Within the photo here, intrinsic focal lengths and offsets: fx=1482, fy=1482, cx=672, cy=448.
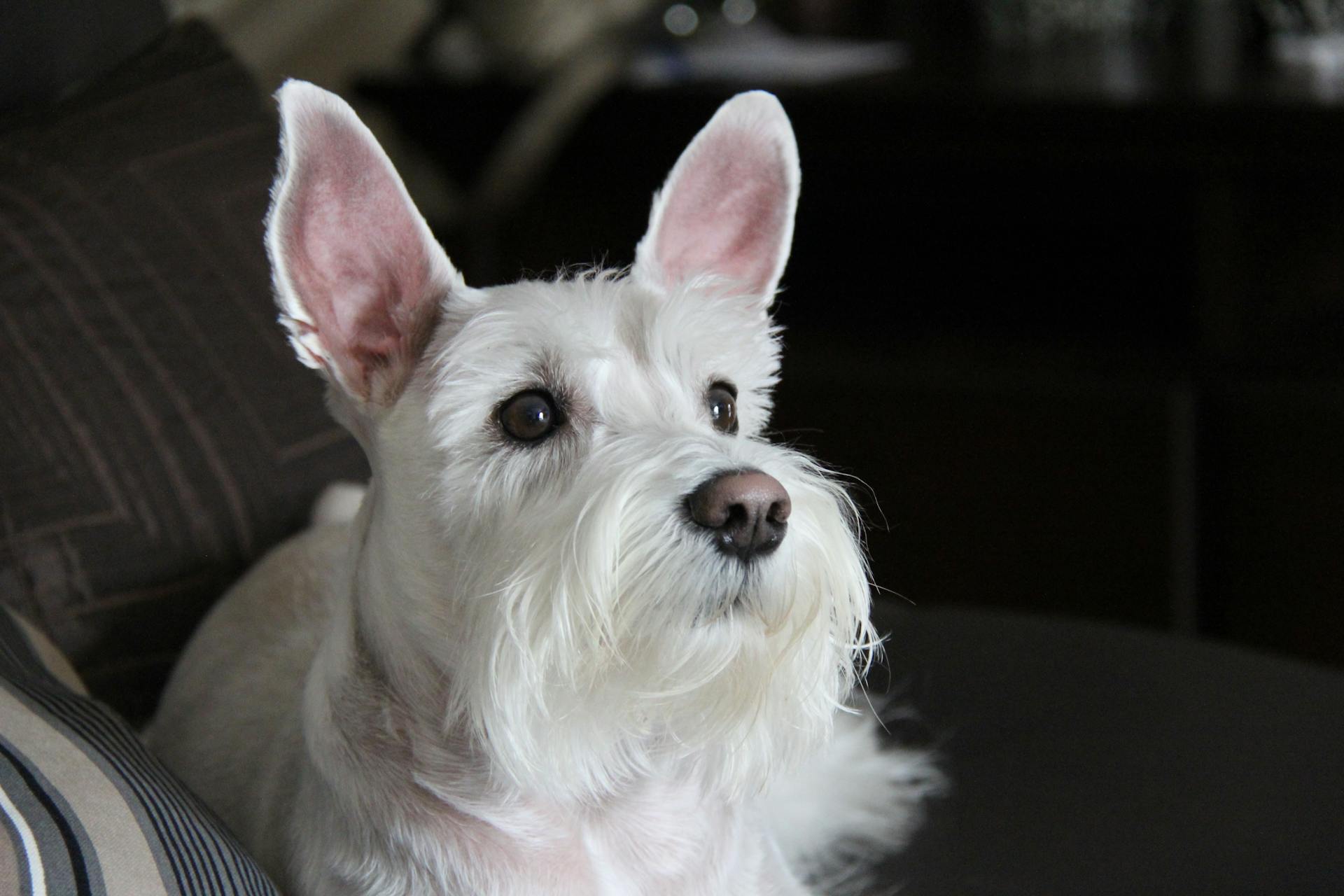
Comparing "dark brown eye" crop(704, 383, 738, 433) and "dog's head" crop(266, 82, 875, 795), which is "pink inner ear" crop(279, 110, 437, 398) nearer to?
"dog's head" crop(266, 82, 875, 795)

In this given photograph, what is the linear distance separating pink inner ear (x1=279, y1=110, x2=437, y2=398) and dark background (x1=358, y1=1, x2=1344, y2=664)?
172 centimetres

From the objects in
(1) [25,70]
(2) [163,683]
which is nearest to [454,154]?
(1) [25,70]

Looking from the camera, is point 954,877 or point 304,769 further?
point 954,877

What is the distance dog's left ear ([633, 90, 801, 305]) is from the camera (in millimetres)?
1150

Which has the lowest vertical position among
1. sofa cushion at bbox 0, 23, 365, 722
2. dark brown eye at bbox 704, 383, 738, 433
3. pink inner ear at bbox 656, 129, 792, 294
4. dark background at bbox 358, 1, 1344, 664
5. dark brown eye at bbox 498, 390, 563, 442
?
sofa cushion at bbox 0, 23, 365, 722

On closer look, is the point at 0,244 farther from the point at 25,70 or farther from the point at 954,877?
the point at 954,877

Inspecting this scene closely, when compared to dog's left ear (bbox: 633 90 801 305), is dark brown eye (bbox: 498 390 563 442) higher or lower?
lower

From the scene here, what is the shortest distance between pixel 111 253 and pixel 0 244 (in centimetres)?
10

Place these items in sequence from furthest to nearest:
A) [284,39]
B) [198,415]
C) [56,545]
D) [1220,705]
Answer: [284,39] < [1220,705] < [198,415] < [56,545]

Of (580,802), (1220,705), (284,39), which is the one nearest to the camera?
(580,802)

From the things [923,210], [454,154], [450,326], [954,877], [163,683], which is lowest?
[163,683]

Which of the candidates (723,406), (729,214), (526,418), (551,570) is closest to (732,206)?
(729,214)

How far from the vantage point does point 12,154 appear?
1.38m

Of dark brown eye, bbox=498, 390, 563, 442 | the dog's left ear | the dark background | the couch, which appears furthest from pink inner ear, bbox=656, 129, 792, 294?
the dark background
